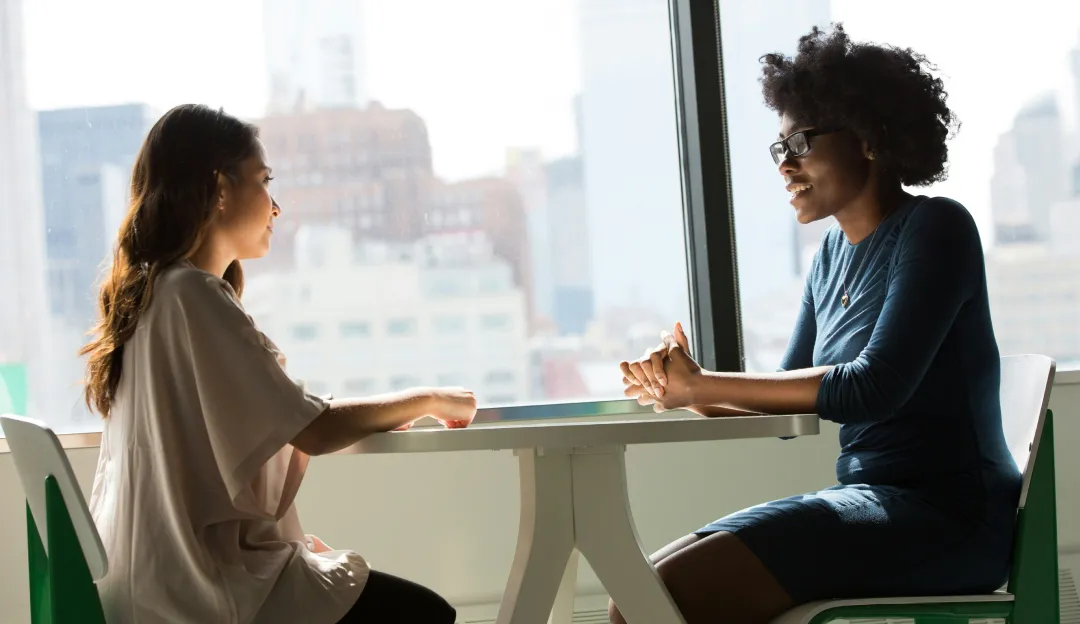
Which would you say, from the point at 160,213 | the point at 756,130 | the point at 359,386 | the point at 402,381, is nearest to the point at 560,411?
the point at 402,381

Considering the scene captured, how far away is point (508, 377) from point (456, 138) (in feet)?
2.19

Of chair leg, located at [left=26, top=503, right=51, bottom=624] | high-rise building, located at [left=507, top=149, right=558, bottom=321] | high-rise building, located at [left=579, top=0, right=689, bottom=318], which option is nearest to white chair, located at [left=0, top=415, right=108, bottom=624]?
chair leg, located at [left=26, top=503, right=51, bottom=624]

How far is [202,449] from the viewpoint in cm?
148

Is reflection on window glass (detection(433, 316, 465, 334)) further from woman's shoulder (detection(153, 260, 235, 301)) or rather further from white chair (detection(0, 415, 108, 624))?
white chair (detection(0, 415, 108, 624))

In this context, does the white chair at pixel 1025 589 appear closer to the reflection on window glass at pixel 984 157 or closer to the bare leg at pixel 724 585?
the bare leg at pixel 724 585

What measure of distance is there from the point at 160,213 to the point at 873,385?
1147 mm

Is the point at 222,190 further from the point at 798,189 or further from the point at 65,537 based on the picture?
the point at 798,189

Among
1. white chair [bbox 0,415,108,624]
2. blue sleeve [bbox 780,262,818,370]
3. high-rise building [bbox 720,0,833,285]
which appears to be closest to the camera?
white chair [bbox 0,415,108,624]

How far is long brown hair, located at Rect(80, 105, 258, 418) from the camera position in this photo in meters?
1.54

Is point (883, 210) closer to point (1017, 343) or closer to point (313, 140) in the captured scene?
point (1017, 343)

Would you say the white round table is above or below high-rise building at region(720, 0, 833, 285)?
below

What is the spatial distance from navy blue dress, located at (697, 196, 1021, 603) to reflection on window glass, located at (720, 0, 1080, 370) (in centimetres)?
108

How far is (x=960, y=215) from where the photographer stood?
172cm

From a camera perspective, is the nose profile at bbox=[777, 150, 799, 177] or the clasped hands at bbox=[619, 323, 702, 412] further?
the nose profile at bbox=[777, 150, 799, 177]
